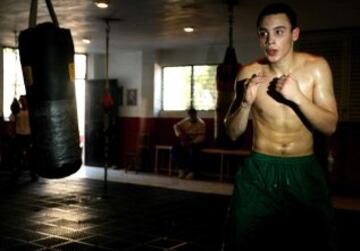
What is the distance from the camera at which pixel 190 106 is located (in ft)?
30.6

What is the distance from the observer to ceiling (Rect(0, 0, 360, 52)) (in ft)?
18.9

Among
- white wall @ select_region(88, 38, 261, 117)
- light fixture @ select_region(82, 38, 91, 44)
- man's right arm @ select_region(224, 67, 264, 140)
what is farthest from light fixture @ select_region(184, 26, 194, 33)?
man's right arm @ select_region(224, 67, 264, 140)

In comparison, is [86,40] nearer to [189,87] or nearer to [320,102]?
[189,87]

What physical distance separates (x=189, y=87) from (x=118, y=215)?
4.56 metres

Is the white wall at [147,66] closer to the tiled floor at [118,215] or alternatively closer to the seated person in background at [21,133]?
the tiled floor at [118,215]

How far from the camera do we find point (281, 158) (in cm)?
234

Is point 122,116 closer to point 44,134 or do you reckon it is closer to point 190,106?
point 190,106

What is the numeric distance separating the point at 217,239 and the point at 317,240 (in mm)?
2096

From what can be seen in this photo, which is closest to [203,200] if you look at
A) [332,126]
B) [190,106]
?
[190,106]

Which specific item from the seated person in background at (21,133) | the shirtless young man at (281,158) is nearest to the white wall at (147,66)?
the seated person in background at (21,133)

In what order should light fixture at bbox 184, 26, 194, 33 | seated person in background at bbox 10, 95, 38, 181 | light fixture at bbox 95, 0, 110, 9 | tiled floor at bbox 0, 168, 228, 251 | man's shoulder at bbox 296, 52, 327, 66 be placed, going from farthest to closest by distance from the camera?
seated person in background at bbox 10, 95, 38, 181
light fixture at bbox 184, 26, 194, 33
light fixture at bbox 95, 0, 110, 9
tiled floor at bbox 0, 168, 228, 251
man's shoulder at bbox 296, 52, 327, 66

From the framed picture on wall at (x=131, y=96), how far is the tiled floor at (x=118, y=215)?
2599mm

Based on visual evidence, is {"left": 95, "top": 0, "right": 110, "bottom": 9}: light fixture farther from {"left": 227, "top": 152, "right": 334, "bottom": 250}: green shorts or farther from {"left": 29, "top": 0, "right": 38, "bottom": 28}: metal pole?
{"left": 227, "top": 152, "right": 334, "bottom": 250}: green shorts

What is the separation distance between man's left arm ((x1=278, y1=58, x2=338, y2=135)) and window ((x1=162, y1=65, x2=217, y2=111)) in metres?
6.63
